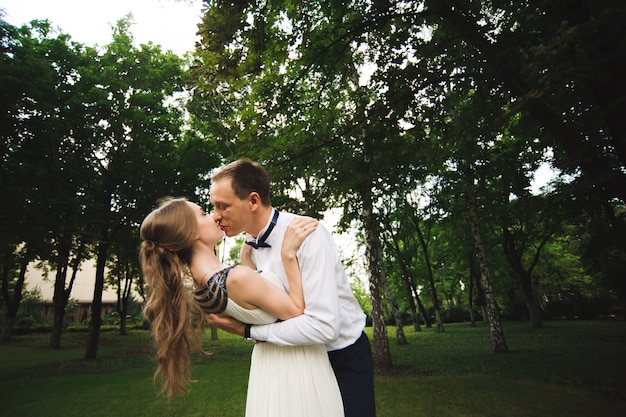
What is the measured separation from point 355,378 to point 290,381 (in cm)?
52

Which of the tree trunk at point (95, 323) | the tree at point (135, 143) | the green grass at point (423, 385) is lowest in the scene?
the green grass at point (423, 385)

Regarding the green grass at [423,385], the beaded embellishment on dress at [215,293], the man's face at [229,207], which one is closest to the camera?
the beaded embellishment on dress at [215,293]

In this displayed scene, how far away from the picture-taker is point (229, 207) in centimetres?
249

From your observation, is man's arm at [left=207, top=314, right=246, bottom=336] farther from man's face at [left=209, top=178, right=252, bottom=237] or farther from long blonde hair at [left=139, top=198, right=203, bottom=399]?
man's face at [left=209, top=178, right=252, bottom=237]

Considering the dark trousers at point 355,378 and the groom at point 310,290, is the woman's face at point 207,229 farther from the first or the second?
the dark trousers at point 355,378

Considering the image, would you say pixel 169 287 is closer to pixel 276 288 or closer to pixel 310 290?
pixel 276 288

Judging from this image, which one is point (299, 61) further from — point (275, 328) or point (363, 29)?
point (275, 328)

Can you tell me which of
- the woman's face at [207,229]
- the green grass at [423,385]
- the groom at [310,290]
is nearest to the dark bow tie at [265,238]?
the groom at [310,290]

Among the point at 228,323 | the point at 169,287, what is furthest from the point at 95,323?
the point at 228,323

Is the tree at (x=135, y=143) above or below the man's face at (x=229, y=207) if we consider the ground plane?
above

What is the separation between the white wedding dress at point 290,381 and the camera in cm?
201

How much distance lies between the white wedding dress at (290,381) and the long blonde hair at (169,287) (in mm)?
531

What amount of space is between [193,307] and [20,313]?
46.3 meters

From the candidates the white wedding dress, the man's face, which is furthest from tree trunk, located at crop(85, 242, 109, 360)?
the white wedding dress
